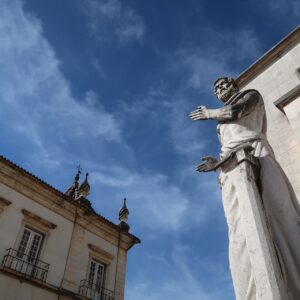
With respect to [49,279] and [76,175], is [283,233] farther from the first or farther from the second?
[76,175]

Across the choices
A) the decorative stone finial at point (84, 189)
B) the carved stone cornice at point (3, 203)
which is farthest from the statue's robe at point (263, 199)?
the decorative stone finial at point (84, 189)

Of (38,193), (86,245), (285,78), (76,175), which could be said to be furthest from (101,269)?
(285,78)

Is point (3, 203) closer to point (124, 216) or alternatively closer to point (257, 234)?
point (124, 216)

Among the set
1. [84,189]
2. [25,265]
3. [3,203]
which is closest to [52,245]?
[25,265]

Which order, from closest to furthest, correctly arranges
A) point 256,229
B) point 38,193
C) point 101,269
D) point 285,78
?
point 256,229
point 285,78
point 38,193
point 101,269

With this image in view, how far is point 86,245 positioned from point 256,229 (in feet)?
60.0

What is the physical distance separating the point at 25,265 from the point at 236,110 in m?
15.2

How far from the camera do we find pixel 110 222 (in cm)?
2195

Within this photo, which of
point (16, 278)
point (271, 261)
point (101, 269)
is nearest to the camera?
point (271, 261)

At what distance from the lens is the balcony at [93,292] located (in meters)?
18.4

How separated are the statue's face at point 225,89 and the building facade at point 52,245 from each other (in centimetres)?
1394

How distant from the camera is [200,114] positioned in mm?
4559

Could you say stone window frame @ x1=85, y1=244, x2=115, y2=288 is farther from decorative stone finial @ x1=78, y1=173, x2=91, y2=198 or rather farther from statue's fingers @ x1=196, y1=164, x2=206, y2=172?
statue's fingers @ x1=196, y1=164, x2=206, y2=172

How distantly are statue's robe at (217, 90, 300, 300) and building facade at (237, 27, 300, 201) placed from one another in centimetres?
Result: 54
